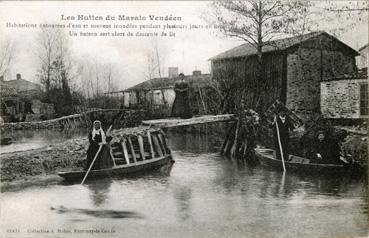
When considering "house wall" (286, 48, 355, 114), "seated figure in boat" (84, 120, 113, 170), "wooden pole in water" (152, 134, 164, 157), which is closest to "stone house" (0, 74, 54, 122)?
"seated figure in boat" (84, 120, 113, 170)

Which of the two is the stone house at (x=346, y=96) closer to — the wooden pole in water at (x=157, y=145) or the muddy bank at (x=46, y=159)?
the wooden pole in water at (x=157, y=145)

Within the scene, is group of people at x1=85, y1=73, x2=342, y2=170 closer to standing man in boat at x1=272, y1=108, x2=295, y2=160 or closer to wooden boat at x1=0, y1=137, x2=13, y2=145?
standing man in boat at x1=272, y1=108, x2=295, y2=160

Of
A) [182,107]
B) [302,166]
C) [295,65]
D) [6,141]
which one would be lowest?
[302,166]

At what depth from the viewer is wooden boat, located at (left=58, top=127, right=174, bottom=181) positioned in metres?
5.19

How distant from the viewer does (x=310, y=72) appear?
613cm

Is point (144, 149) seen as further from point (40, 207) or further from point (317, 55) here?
point (317, 55)

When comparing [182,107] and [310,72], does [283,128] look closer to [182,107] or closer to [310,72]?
[310,72]

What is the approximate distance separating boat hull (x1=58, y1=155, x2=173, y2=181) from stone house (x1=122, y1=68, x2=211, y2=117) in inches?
33.7

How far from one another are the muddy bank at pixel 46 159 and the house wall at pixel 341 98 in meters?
3.41

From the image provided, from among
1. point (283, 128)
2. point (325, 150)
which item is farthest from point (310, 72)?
point (325, 150)

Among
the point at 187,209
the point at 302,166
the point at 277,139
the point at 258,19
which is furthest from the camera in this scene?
the point at 277,139

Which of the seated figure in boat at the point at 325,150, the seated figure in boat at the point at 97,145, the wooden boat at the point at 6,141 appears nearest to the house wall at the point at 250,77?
the seated figure in boat at the point at 325,150

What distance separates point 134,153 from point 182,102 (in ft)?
3.80

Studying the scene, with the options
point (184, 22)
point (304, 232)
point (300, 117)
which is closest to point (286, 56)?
point (300, 117)
